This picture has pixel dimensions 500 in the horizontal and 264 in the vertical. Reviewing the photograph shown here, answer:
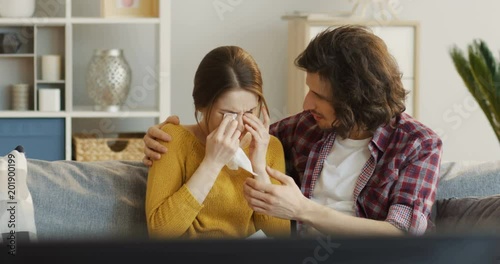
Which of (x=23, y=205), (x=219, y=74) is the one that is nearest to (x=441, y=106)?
(x=219, y=74)

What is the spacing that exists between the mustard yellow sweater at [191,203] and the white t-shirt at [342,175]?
112 mm

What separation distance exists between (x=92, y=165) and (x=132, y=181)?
117 mm

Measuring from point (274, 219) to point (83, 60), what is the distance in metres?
3.00

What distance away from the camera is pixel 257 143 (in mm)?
1879

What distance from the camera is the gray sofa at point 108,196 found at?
72.5 inches

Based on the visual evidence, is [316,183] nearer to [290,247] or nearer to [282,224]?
[282,224]

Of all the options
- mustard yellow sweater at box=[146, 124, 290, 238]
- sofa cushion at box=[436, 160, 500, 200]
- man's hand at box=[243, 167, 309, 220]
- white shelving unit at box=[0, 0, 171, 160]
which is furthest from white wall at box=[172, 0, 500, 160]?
man's hand at box=[243, 167, 309, 220]

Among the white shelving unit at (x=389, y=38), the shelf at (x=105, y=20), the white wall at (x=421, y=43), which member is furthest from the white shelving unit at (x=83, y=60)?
the white shelving unit at (x=389, y=38)

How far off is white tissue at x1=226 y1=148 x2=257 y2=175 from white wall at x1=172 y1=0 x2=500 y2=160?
9.69 ft

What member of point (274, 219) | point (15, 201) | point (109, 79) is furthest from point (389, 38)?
point (15, 201)

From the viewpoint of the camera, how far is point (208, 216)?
186 cm

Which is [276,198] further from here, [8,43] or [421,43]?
[421,43]

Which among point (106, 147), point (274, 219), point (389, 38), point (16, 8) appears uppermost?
point (16, 8)

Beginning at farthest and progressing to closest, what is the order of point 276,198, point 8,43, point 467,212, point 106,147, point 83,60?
point 83,60 < point 8,43 < point 106,147 < point 467,212 < point 276,198
